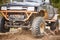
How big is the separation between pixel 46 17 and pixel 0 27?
2.34 metres

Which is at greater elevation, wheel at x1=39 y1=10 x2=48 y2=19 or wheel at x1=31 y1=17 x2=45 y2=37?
wheel at x1=39 y1=10 x2=48 y2=19

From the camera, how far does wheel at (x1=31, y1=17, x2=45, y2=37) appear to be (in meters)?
12.1

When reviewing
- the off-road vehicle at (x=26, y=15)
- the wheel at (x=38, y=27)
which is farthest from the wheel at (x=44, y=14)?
the wheel at (x=38, y=27)

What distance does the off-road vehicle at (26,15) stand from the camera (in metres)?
12.5

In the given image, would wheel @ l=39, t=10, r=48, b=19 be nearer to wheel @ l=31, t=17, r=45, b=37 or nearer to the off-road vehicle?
the off-road vehicle

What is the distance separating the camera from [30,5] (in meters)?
12.8

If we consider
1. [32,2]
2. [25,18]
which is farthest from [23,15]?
[32,2]

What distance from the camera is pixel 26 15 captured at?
1274cm

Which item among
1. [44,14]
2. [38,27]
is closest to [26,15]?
[38,27]

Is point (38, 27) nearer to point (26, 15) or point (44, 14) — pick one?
point (26, 15)

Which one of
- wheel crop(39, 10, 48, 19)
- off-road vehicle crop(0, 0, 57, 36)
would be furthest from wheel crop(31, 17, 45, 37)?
wheel crop(39, 10, 48, 19)

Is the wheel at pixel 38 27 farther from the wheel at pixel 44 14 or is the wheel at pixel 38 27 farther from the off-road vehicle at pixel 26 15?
the wheel at pixel 44 14

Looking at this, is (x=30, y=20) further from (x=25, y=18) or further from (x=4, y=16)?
(x=4, y=16)

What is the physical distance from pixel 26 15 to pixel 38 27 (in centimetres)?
93
